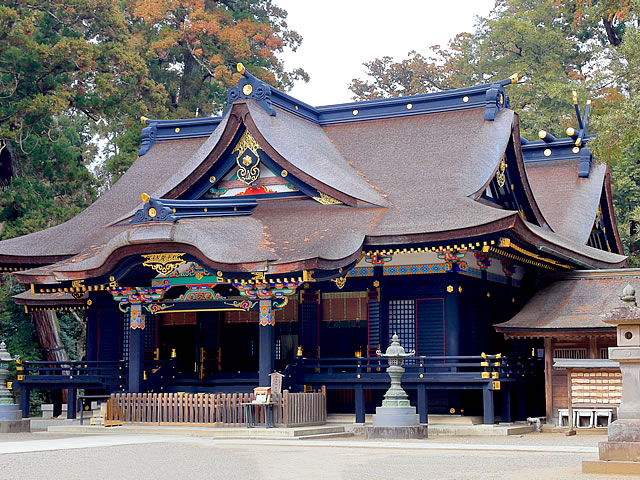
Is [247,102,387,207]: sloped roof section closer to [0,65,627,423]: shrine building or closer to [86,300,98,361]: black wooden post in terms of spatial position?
[0,65,627,423]: shrine building

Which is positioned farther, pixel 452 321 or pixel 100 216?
pixel 100 216

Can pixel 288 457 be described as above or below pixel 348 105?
below

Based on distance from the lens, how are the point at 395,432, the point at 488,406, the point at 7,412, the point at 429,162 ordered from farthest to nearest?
the point at 429,162 → the point at 7,412 → the point at 488,406 → the point at 395,432

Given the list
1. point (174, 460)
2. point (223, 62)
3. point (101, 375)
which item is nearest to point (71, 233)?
point (101, 375)

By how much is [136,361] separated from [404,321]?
6.27 m

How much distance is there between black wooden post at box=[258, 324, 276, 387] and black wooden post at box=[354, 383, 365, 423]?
7.40 feet

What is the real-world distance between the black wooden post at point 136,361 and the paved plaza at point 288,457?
2.15 metres

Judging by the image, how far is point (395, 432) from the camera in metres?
19.5

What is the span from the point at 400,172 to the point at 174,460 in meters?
12.4

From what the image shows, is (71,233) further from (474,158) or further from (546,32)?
(546,32)

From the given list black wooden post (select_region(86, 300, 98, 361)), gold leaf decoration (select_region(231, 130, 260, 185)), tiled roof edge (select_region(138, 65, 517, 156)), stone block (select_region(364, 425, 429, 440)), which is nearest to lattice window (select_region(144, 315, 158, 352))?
black wooden post (select_region(86, 300, 98, 361))

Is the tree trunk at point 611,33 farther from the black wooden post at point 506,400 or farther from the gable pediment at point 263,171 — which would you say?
the black wooden post at point 506,400

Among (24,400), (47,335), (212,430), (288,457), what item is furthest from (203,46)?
(288,457)

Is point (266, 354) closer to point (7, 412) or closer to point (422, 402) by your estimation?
point (422, 402)
